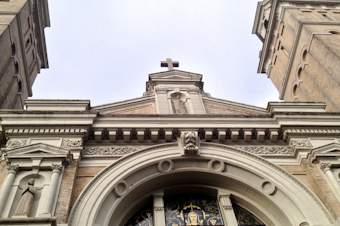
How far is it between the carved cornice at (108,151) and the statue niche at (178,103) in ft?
11.0

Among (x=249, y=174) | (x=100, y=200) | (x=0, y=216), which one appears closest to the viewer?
(x=0, y=216)

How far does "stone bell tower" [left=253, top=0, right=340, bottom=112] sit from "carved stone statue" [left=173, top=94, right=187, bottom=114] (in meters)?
7.87

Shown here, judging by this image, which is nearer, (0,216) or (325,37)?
(0,216)

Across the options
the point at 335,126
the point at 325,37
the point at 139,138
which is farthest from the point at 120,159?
the point at 325,37

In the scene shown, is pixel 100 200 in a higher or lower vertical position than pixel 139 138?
lower

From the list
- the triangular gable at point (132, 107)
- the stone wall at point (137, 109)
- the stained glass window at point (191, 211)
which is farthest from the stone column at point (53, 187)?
the stone wall at point (137, 109)

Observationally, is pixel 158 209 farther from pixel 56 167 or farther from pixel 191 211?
pixel 56 167

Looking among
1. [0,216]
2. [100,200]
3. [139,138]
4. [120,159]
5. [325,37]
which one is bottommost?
[0,216]

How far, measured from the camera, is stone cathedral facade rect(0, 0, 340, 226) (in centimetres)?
927

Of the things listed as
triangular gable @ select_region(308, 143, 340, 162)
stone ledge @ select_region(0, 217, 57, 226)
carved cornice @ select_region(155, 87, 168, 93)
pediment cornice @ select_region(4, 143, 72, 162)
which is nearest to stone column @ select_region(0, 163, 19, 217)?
pediment cornice @ select_region(4, 143, 72, 162)

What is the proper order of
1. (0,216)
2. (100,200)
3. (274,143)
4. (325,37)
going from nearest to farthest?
(0,216)
(100,200)
(274,143)
(325,37)

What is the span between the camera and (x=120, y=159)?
10594 millimetres

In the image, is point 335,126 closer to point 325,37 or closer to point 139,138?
point 139,138

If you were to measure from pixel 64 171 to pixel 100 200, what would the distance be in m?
1.35
